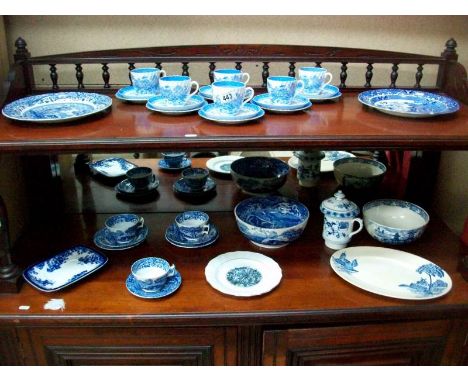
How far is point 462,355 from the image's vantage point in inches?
29.6

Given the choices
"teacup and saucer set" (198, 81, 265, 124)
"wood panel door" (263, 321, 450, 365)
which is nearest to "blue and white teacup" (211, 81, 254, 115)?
"teacup and saucer set" (198, 81, 265, 124)

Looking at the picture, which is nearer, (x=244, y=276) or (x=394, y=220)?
(x=244, y=276)

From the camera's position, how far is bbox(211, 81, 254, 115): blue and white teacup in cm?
68

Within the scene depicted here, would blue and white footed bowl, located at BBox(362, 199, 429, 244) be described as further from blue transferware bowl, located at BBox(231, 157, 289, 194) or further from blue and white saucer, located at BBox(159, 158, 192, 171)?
blue and white saucer, located at BBox(159, 158, 192, 171)

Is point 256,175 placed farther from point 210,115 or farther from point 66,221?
point 66,221

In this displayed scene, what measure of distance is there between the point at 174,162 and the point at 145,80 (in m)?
0.33

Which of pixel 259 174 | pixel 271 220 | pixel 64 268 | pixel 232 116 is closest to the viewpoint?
pixel 232 116

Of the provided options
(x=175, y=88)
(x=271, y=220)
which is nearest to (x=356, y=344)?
(x=271, y=220)

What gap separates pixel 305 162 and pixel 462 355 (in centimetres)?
51

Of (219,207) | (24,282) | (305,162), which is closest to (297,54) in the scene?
(305,162)

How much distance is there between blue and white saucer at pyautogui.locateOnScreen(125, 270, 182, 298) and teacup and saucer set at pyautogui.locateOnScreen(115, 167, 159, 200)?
30cm

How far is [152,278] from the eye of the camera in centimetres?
71

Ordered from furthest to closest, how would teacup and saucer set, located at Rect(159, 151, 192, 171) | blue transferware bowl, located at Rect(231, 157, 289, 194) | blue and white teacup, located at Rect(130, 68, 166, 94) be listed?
teacup and saucer set, located at Rect(159, 151, 192, 171) < blue transferware bowl, located at Rect(231, 157, 289, 194) < blue and white teacup, located at Rect(130, 68, 166, 94)

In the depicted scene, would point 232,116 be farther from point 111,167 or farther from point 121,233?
point 111,167
